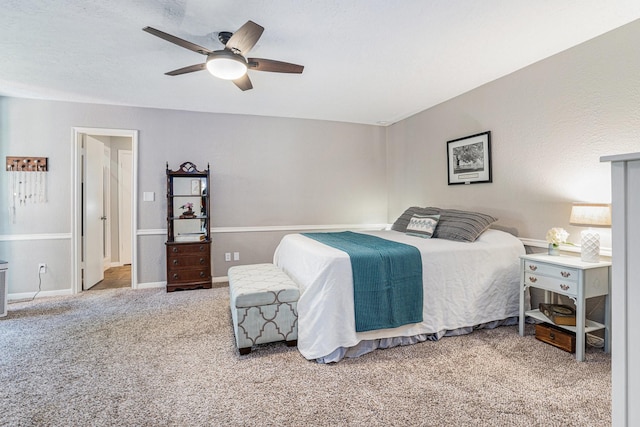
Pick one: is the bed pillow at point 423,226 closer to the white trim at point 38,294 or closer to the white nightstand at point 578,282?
the white nightstand at point 578,282

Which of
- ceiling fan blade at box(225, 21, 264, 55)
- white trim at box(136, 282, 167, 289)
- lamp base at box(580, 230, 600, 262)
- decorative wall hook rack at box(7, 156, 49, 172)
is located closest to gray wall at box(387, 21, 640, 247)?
lamp base at box(580, 230, 600, 262)

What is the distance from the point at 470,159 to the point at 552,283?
68.2 inches

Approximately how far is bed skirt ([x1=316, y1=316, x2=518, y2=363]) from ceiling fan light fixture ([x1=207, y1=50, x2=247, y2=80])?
2206mm

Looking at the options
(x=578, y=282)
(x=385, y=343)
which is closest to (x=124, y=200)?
(x=385, y=343)

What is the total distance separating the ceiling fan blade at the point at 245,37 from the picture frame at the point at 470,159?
2.66 metres

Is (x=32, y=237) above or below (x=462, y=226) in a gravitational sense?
below

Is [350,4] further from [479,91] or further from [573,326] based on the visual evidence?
[573,326]

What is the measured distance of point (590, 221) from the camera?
230 centimetres

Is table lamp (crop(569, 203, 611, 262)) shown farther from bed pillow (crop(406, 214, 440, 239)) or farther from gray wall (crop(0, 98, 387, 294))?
gray wall (crop(0, 98, 387, 294))

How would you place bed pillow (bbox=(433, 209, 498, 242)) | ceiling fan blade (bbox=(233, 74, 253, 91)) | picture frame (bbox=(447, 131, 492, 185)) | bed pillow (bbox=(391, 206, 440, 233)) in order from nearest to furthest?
1. ceiling fan blade (bbox=(233, 74, 253, 91))
2. bed pillow (bbox=(433, 209, 498, 242))
3. picture frame (bbox=(447, 131, 492, 185))
4. bed pillow (bbox=(391, 206, 440, 233))

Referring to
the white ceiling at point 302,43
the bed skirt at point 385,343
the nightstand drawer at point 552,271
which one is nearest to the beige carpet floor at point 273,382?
the bed skirt at point 385,343

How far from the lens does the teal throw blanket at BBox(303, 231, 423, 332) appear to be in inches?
91.8

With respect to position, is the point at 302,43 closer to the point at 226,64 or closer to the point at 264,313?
the point at 226,64

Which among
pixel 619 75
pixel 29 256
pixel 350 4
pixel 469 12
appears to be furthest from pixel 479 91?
pixel 29 256
